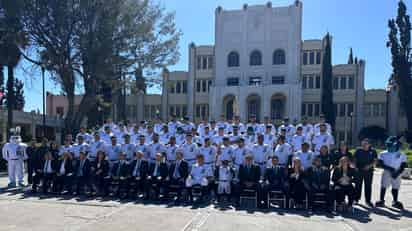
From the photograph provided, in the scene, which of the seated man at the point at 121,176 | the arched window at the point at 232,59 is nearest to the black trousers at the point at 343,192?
the seated man at the point at 121,176

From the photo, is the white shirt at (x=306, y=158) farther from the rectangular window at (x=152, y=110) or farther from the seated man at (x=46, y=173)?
the rectangular window at (x=152, y=110)

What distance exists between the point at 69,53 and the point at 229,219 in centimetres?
1826

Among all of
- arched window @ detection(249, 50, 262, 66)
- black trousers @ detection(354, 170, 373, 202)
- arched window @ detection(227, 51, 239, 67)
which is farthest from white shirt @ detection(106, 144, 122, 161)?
arched window @ detection(249, 50, 262, 66)

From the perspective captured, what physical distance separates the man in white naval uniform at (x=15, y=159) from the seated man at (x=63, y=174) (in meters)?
2.22

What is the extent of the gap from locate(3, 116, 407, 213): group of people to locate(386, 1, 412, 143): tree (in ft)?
94.9

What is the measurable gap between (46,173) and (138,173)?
3.34 metres

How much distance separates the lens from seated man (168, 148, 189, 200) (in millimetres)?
9906

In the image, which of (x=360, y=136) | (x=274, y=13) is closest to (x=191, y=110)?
(x=274, y=13)

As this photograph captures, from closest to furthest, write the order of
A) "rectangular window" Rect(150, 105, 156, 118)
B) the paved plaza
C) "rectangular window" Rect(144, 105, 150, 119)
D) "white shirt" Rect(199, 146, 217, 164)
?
the paved plaza
"white shirt" Rect(199, 146, 217, 164)
"rectangular window" Rect(150, 105, 156, 118)
"rectangular window" Rect(144, 105, 150, 119)

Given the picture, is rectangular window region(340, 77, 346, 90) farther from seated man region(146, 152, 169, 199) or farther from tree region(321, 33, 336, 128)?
seated man region(146, 152, 169, 199)

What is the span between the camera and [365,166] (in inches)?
387

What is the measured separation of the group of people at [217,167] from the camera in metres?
9.27

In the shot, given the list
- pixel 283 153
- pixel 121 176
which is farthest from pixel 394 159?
pixel 121 176

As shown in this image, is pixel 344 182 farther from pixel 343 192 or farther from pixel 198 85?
pixel 198 85
